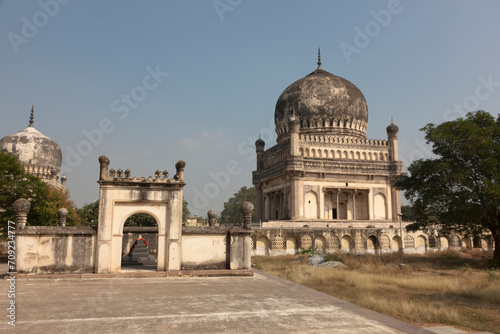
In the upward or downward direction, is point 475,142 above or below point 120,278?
above

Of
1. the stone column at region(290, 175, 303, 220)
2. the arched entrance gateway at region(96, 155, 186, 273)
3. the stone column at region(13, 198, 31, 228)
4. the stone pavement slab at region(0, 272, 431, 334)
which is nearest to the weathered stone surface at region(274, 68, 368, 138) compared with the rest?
the stone column at region(290, 175, 303, 220)

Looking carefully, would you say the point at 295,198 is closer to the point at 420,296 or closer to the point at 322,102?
the point at 322,102

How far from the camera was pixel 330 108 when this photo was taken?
145 feet

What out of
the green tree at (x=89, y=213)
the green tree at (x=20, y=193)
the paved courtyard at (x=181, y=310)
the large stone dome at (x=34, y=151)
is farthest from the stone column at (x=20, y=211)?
the large stone dome at (x=34, y=151)

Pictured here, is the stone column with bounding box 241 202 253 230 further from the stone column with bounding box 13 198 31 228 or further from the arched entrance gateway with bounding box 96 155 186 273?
the stone column with bounding box 13 198 31 228

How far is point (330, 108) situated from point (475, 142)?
914 inches

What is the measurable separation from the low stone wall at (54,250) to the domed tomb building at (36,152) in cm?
3596

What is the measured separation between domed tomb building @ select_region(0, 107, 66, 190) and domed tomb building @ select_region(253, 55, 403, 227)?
83.7 ft

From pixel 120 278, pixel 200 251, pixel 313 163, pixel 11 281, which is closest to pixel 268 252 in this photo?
pixel 313 163

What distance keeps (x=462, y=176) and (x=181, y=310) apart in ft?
A: 60.4

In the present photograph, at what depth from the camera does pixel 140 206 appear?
51.9 feet

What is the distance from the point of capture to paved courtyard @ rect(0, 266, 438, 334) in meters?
7.47

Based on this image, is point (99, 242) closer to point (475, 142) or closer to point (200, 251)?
point (200, 251)

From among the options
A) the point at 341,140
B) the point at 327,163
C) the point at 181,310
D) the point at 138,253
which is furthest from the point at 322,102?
the point at 181,310
